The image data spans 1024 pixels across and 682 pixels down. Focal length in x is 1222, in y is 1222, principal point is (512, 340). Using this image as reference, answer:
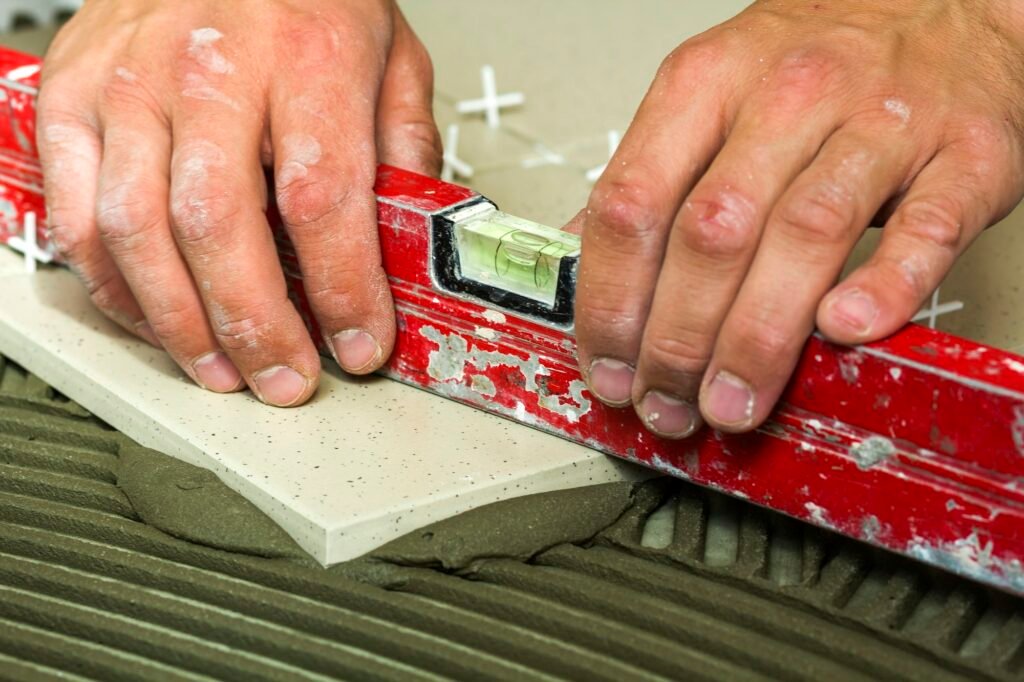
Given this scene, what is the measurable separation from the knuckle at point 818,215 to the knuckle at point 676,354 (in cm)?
16

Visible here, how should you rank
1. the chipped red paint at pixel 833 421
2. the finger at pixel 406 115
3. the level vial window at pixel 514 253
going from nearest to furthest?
the chipped red paint at pixel 833 421, the level vial window at pixel 514 253, the finger at pixel 406 115

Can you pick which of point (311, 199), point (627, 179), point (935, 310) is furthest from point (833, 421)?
point (311, 199)

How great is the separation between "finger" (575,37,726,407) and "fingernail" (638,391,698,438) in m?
0.04

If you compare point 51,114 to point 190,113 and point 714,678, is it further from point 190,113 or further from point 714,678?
point 714,678

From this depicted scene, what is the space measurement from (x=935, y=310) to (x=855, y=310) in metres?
0.61

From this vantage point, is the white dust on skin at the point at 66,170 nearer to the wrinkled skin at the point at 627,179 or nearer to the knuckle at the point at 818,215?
the wrinkled skin at the point at 627,179

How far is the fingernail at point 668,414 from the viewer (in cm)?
134

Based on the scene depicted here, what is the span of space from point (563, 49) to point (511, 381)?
59.7 inches

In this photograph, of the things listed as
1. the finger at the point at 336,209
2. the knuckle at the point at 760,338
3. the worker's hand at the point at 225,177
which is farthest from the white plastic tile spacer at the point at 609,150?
the knuckle at the point at 760,338

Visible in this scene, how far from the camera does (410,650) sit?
1.22 m

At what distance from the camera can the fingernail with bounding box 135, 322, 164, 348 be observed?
173 cm

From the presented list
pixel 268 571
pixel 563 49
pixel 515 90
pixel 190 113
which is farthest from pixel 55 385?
pixel 563 49

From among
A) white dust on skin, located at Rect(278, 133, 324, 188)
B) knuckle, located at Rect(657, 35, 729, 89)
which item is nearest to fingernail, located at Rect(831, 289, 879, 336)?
knuckle, located at Rect(657, 35, 729, 89)

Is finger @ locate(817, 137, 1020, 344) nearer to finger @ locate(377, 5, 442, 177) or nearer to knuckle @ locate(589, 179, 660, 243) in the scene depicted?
knuckle @ locate(589, 179, 660, 243)
